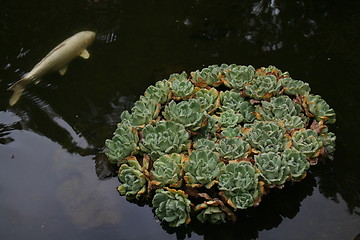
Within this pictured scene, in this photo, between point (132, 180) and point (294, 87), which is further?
point (294, 87)

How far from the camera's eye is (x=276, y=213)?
9.43 feet

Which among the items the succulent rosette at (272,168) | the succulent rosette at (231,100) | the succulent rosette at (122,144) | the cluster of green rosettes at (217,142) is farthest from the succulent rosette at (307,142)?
the succulent rosette at (122,144)

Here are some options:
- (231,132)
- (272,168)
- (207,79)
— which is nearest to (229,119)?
(231,132)

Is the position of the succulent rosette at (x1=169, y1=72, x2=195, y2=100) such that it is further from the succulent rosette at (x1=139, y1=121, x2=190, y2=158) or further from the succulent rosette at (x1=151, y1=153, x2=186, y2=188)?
the succulent rosette at (x1=151, y1=153, x2=186, y2=188)

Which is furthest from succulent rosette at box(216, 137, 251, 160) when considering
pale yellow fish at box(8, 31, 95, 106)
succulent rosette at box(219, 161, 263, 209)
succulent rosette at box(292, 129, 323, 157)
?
pale yellow fish at box(8, 31, 95, 106)

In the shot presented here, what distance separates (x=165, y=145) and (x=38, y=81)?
1743 millimetres

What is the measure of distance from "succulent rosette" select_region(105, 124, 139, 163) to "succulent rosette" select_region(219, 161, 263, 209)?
2.30 feet

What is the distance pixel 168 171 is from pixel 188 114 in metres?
0.49

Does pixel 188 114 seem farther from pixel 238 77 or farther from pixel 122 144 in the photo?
pixel 238 77

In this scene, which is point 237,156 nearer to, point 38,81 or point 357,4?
point 38,81

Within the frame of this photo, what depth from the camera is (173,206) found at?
2596mm

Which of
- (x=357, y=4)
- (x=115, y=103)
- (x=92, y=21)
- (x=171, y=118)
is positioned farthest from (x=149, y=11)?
(x=357, y=4)

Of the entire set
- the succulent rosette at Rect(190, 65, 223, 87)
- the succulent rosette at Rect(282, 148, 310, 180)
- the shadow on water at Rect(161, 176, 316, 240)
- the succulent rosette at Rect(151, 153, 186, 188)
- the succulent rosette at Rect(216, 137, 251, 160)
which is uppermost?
the succulent rosette at Rect(190, 65, 223, 87)

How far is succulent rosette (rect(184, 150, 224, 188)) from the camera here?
2643 mm
